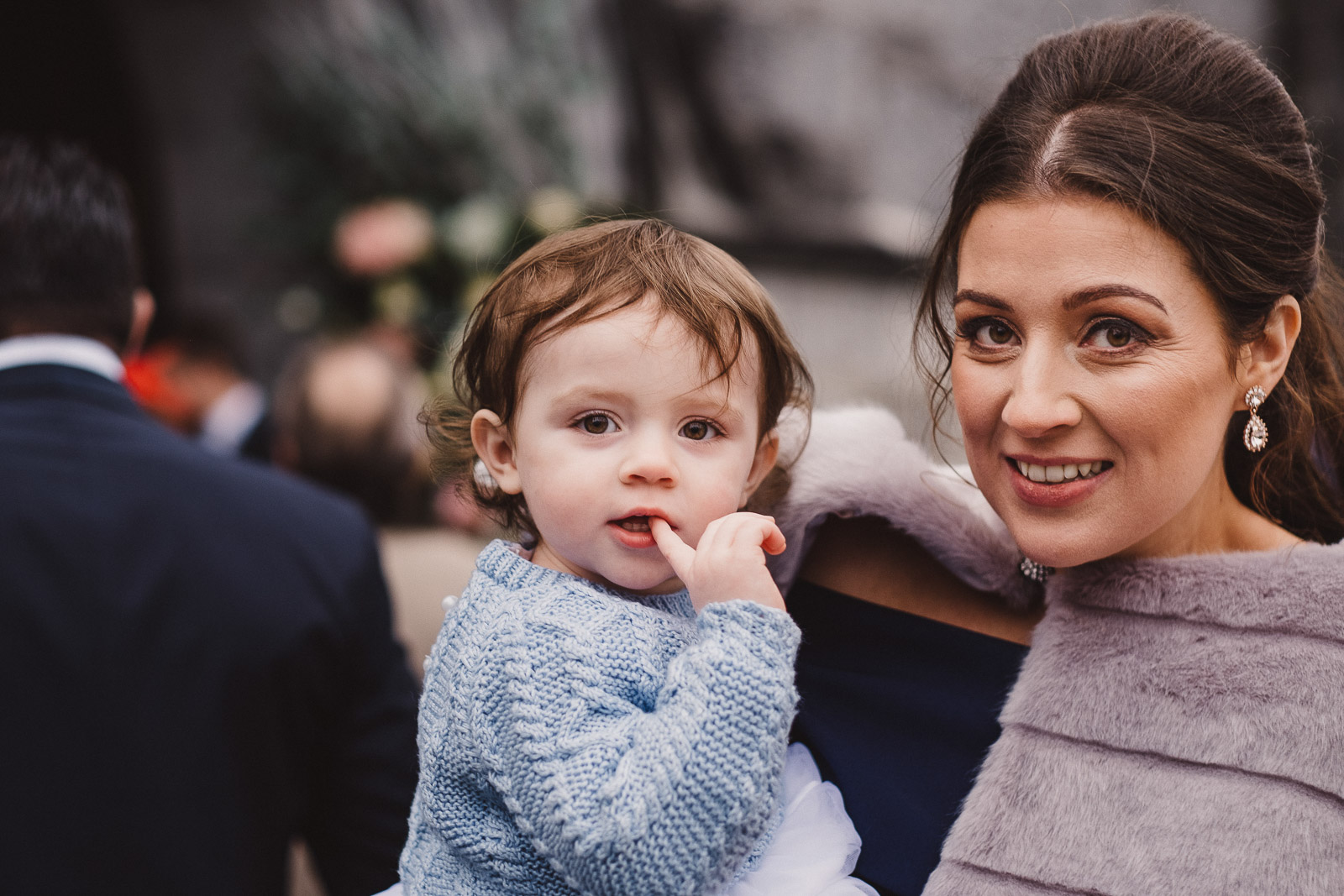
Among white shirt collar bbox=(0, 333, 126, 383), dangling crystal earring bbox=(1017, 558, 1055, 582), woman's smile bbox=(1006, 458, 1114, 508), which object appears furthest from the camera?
white shirt collar bbox=(0, 333, 126, 383)

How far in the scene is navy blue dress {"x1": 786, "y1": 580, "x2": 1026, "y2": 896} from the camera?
1496 millimetres

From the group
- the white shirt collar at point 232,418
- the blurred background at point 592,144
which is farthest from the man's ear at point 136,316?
the white shirt collar at point 232,418

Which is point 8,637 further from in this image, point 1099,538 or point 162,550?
point 1099,538

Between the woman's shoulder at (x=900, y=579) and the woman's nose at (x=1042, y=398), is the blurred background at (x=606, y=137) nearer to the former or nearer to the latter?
the woman's shoulder at (x=900, y=579)

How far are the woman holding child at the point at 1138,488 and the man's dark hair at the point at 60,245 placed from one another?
69.1 inches

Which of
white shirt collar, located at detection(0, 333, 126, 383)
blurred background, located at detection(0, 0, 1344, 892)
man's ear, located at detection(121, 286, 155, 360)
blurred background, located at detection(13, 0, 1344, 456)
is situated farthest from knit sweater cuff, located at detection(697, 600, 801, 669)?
blurred background, located at detection(0, 0, 1344, 892)

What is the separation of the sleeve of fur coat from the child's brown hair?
164 millimetres

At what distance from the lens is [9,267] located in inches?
89.4

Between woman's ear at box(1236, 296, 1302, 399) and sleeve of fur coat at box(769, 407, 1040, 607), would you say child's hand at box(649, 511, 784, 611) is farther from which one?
woman's ear at box(1236, 296, 1302, 399)

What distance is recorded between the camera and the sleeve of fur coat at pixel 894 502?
162 cm

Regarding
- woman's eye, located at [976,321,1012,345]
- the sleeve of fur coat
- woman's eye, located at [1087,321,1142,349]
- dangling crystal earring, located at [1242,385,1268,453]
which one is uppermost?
woman's eye, located at [1087,321,1142,349]

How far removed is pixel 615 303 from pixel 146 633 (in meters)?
1.31

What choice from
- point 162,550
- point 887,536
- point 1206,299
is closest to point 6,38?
point 162,550

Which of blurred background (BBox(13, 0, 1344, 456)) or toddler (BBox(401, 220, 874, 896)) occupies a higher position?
toddler (BBox(401, 220, 874, 896))
